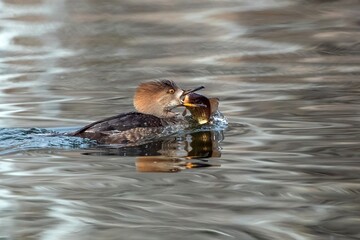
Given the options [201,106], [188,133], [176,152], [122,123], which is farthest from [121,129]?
[201,106]

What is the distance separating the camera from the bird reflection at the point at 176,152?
328 inches

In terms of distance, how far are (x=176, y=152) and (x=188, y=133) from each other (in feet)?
3.20

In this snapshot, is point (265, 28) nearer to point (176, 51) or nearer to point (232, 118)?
point (176, 51)

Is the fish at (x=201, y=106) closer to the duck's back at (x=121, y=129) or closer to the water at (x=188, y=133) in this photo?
the water at (x=188, y=133)

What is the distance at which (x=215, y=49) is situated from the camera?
15.6m

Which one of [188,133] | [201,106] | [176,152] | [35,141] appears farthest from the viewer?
[201,106]

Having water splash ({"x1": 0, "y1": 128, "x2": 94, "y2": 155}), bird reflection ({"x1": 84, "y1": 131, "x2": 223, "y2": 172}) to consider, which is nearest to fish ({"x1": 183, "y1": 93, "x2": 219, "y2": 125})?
bird reflection ({"x1": 84, "y1": 131, "x2": 223, "y2": 172})

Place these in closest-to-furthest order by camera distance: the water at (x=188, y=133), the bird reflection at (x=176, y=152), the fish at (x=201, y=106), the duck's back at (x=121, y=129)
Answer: the water at (x=188, y=133)
the bird reflection at (x=176, y=152)
the duck's back at (x=121, y=129)
the fish at (x=201, y=106)

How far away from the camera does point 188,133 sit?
993 cm

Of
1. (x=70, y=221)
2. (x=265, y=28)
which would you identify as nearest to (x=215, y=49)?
(x=265, y=28)

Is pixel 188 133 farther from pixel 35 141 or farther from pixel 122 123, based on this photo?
pixel 35 141

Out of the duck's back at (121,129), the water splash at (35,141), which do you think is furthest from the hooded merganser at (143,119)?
the water splash at (35,141)

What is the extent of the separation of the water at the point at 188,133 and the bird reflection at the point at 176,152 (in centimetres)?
2

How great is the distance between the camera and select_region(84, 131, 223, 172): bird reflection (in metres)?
8.34
